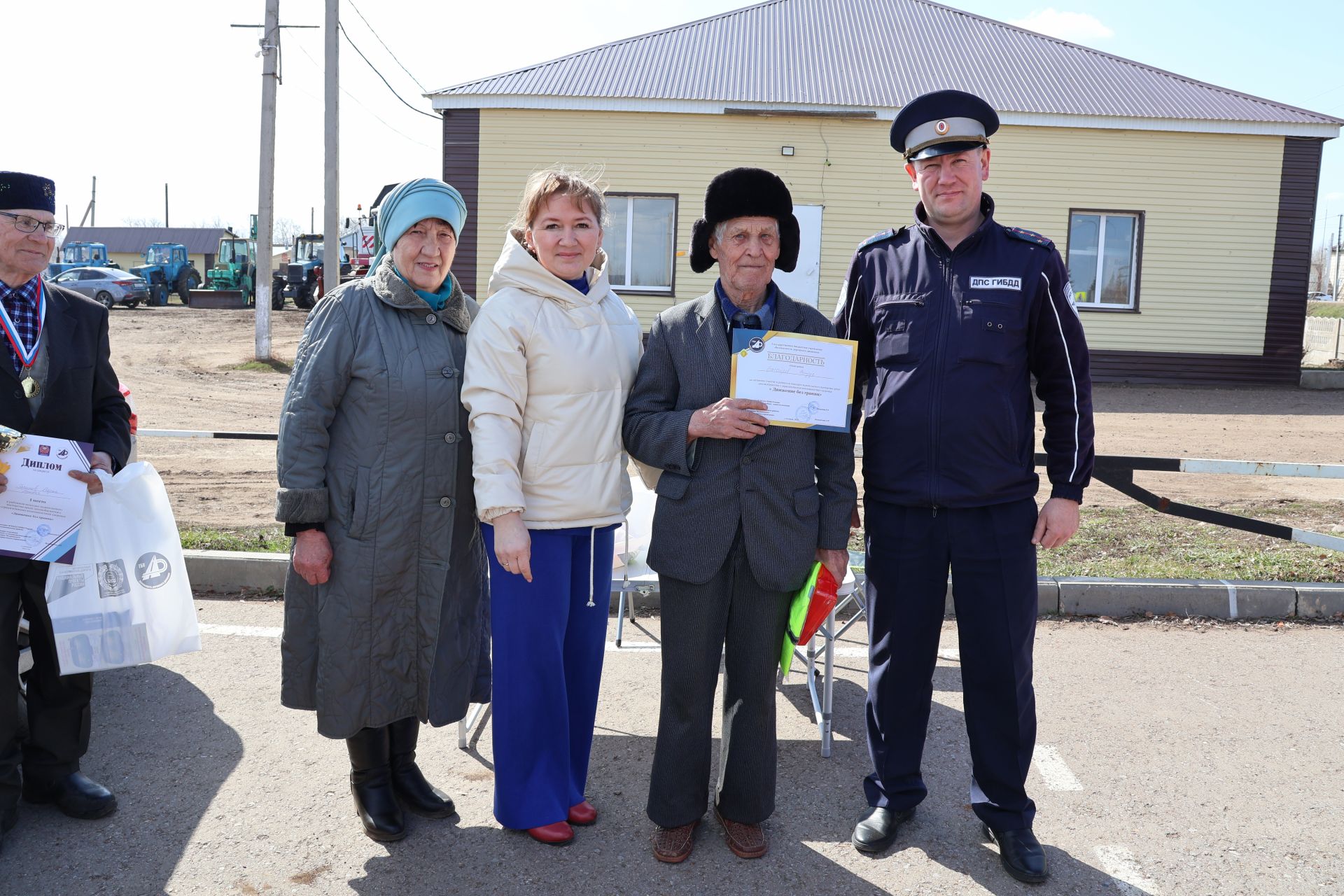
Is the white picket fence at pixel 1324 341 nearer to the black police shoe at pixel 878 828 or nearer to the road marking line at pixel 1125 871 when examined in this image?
the road marking line at pixel 1125 871

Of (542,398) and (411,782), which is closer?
(542,398)

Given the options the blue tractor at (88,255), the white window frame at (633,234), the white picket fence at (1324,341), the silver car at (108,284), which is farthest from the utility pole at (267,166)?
the blue tractor at (88,255)

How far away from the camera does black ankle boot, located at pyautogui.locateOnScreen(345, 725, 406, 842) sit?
3.25m

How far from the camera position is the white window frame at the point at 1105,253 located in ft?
54.2

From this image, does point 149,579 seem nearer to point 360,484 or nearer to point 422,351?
point 360,484

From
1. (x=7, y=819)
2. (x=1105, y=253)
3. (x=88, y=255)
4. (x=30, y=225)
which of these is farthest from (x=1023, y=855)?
(x=88, y=255)

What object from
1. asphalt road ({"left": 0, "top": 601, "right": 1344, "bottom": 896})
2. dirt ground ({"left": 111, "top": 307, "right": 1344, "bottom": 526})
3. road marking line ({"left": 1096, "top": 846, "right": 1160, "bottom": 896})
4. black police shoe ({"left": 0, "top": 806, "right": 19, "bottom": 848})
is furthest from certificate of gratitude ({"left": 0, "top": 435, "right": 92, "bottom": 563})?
dirt ground ({"left": 111, "top": 307, "right": 1344, "bottom": 526})

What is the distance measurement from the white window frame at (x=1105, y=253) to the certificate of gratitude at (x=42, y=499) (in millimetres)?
15900

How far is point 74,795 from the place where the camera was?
3324 millimetres

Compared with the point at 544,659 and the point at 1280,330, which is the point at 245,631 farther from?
the point at 1280,330

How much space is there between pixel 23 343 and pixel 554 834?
7.56ft

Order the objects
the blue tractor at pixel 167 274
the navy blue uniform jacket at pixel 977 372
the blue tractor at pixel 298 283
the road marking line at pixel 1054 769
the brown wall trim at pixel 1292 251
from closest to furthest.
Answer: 1. the navy blue uniform jacket at pixel 977 372
2. the road marking line at pixel 1054 769
3. the brown wall trim at pixel 1292 251
4. the blue tractor at pixel 298 283
5. the blue tractor at pixel 167 274

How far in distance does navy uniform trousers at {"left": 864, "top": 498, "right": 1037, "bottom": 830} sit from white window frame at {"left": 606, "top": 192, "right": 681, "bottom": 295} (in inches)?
534

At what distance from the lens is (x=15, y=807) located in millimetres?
3205
